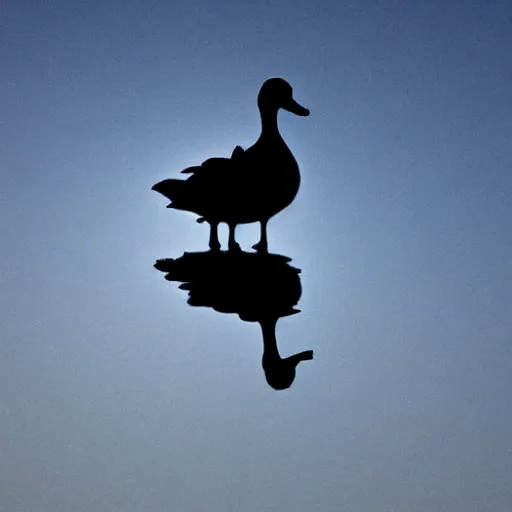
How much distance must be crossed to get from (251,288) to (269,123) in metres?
0.84

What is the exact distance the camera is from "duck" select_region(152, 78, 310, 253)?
318 centimetres

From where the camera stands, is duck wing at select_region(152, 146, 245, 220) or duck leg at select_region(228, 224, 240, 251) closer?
duck wing at select_region(152, 146, 245, 220)

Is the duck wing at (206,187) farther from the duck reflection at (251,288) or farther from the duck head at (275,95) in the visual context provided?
the duck head at (275,95)

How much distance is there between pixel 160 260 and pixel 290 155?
0.70m

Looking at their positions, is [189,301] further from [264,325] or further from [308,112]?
[308,112]

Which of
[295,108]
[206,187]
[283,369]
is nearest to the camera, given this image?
[283,369]

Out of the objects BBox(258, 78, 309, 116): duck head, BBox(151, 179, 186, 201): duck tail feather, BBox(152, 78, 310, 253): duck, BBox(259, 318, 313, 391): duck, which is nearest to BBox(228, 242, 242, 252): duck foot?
BBox(152, 78, 310, 253): duck

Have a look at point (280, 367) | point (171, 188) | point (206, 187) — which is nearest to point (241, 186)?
point (206, 187)

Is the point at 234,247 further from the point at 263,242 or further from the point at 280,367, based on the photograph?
the point at 280,367

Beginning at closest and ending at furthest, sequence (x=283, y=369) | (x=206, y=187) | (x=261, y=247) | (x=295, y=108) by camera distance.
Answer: (x=283, y=369)
(x=206, y=187)
(x=261, y=247)
(x=295, y=108)

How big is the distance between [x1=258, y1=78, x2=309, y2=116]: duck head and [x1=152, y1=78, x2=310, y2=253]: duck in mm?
207

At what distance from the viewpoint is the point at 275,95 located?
362cm

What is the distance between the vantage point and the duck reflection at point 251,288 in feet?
10.1

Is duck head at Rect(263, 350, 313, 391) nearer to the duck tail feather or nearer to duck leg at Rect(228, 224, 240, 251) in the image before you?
duck leg at Rect(228, 224, 240, 251)
